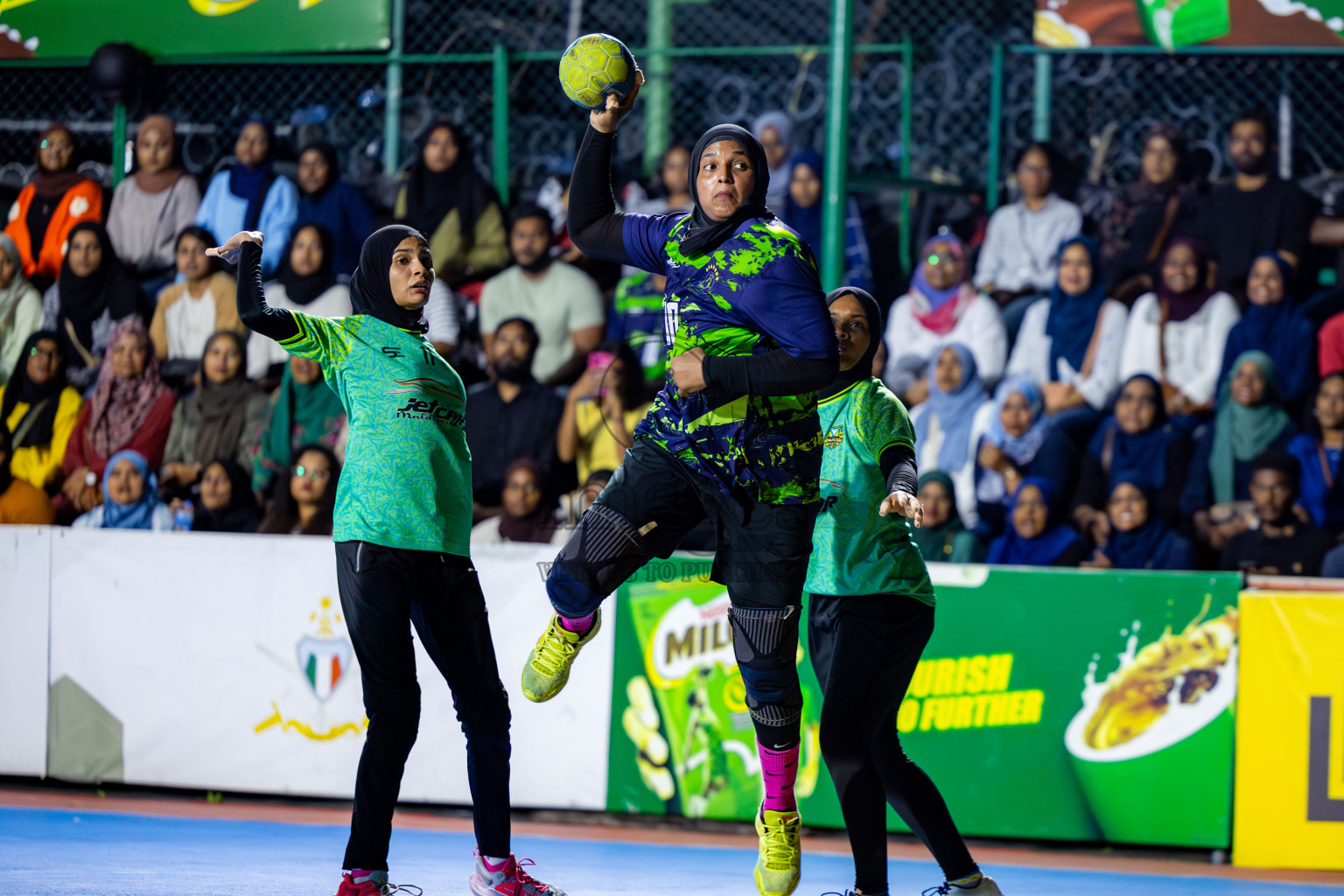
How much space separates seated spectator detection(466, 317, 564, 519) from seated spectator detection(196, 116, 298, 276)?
1904mm

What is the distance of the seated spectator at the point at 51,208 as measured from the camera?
9922mm

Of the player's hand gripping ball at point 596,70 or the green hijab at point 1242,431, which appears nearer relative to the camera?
the player's hand gripping ball at point 596,70

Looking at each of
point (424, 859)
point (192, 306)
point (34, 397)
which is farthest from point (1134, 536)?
point (34, 397)

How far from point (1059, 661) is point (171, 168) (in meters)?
6.90

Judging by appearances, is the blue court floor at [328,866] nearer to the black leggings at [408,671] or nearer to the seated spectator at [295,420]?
the black leggings at [408,671]

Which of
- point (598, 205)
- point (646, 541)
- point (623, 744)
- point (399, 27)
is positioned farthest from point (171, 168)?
point (646, 541)

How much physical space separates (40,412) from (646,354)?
4.02 meters

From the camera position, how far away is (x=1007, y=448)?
8.27 meters

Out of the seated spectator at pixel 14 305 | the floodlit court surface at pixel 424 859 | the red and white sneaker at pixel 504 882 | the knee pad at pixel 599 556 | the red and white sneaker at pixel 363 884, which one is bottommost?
the floodlit court surface at pixel 424 859

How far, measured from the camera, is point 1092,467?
315 inches

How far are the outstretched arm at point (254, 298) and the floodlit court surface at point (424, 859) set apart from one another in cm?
193

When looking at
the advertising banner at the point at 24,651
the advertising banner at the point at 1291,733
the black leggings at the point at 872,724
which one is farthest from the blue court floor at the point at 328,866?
the black leggings at the point at 872,724

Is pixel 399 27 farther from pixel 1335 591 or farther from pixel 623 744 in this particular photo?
pixel 1335 591

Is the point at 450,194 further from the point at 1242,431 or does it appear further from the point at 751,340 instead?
the point at 751,340
